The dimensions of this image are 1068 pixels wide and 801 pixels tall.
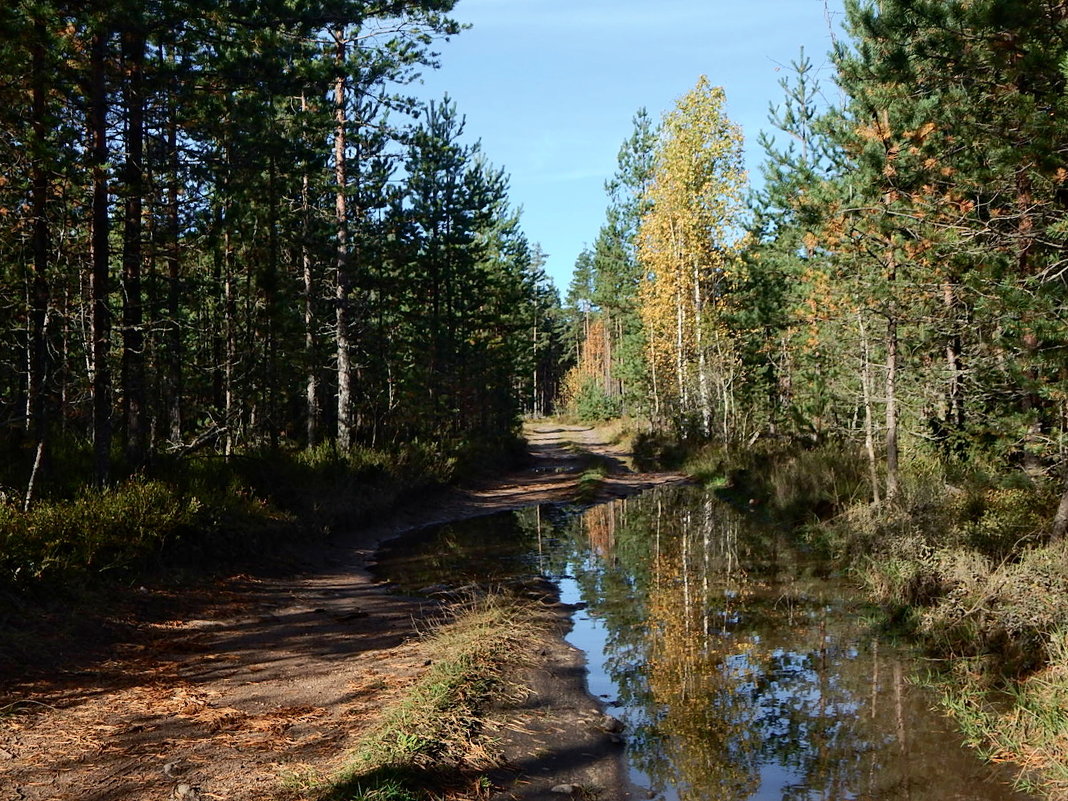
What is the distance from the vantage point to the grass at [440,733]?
4.44 metres

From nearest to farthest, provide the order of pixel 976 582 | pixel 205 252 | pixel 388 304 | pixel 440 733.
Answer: pixel 440 733 < pixel 976 582 < pixel 205 252 < pixel 388 304

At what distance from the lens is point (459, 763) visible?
5016 mm

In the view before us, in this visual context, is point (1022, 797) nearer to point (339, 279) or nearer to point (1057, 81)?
point (1057, 81)

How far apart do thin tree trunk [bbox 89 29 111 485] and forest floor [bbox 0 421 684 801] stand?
2.31 meters

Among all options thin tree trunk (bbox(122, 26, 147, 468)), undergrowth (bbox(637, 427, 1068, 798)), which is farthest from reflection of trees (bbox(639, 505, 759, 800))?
thin tree trunk (bbox(122, 26, 147, 468))

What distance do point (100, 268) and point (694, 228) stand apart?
863 inches

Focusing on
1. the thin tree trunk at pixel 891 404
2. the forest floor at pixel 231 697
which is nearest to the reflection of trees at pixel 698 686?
the forest floor at pixel 231 697

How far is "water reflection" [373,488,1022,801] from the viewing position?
5.32 metres

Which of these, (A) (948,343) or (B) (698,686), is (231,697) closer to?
(B) (698,686)

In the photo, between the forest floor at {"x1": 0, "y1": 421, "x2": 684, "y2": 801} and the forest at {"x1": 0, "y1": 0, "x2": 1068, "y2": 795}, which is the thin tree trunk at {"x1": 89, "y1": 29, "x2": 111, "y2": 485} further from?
the forest floor at {"x1": 0, "y1": 421, "x2": 684, "y2": 801}

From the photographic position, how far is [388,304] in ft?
83.6

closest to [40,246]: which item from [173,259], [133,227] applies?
[133,227]

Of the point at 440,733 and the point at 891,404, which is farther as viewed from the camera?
the point at 891,404

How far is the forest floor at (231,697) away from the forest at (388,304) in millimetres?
1054
